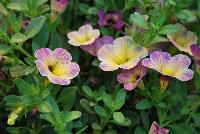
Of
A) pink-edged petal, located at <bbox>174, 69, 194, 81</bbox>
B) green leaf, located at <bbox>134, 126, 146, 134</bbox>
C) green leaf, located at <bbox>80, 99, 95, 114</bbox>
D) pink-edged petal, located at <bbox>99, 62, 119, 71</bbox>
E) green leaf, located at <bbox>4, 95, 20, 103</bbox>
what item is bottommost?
green leaf, located at <bbox>134, 126, 146, 134</bbox>

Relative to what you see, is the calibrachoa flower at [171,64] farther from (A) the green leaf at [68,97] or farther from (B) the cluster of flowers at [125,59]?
(A) the green leaf at [68,97]

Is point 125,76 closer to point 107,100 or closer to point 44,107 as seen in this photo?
point 107,100

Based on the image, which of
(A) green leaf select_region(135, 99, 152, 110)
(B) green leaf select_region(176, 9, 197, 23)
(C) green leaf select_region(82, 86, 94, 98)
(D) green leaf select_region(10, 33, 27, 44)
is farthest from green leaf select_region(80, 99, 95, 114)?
(B) green leaf select_region(176, 9, 197, 23)

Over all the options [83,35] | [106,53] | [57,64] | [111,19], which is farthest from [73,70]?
[111,19]

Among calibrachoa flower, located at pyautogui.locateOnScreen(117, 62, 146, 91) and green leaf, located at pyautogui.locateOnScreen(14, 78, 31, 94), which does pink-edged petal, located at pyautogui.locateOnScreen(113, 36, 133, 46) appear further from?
green leaf, located at pyautogui.locateOnScreen(14, 78, 31, 94)

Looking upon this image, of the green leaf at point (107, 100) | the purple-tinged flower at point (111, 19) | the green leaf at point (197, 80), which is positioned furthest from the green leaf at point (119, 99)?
the purple-tinged flower at point (111, 19)

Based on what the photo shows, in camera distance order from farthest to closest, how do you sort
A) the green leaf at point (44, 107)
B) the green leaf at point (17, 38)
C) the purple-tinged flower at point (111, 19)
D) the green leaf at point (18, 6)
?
the purple-tinged flower at point (111, 19) → the green leaf at point (18, 6) → the green leaf at point (17, 38) → the green leaf at point (44, 107)

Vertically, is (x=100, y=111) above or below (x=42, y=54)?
below
